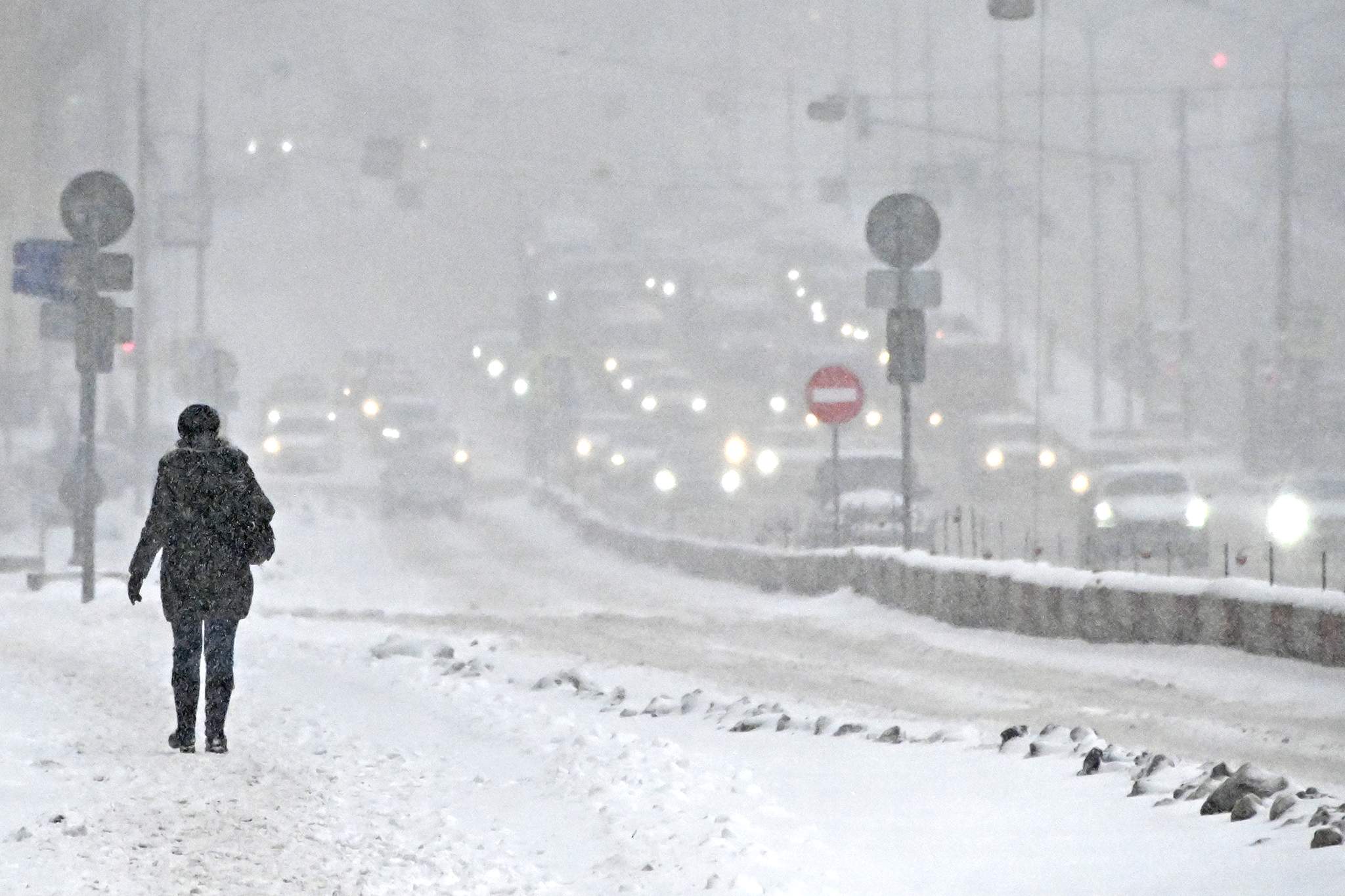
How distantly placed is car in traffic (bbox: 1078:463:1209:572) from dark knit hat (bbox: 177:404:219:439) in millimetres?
20256

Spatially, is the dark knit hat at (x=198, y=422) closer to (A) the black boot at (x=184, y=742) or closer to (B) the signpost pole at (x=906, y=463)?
(A) the black boot at (x=184, y=742)

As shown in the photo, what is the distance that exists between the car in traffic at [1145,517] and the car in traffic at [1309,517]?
3.28 ft

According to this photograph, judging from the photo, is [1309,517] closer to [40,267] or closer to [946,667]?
[946,667]

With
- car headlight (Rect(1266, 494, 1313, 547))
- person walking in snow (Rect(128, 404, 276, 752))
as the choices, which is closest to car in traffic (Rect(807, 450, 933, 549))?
car headlight (Rect(1266, 494, 1313, 547))

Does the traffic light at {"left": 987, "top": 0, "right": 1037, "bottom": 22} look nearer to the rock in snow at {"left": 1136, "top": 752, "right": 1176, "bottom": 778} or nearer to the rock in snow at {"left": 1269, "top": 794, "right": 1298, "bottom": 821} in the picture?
the rock in snow at {"left": 1136, "top": 752, "right": 1176, "bottom": 778}

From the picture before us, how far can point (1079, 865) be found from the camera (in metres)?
7.56

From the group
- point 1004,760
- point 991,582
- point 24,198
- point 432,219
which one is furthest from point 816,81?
point 1004,760

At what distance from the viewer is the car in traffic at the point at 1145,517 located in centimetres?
3120

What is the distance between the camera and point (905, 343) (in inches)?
928

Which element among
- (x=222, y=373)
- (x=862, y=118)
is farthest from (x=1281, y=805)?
(x=862, y=118)

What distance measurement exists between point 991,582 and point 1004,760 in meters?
10.2

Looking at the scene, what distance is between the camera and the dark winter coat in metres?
11.0

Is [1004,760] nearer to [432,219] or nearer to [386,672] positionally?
[386,672]

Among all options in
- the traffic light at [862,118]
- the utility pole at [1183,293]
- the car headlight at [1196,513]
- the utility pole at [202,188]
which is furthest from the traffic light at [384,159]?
the utility pole at [1183,293]
